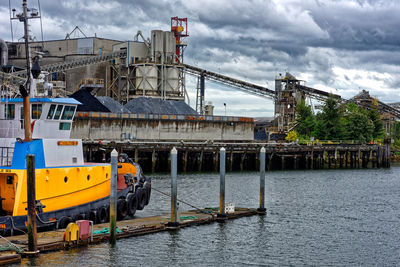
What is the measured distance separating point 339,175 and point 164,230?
163ft

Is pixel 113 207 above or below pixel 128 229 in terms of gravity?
above

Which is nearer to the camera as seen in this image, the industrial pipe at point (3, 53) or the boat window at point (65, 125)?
the boat window at point (65, 125)

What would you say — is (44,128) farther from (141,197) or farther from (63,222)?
(141,197)

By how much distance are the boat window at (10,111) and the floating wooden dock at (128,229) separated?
6.57m

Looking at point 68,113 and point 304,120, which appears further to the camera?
point 304,120

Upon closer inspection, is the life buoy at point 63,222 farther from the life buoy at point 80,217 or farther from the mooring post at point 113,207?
the mooring post at point 113,207

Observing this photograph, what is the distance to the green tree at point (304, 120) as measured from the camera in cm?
11313

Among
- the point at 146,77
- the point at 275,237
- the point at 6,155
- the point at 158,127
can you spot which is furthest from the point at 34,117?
the point at 146,77

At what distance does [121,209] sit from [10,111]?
352 inches

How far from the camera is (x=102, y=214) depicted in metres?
33.1

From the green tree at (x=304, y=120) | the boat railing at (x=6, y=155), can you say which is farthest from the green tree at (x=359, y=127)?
the boat railing at (x=6, y=155)

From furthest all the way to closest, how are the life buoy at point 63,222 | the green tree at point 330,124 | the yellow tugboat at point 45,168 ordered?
the green tree at point 330,124
the life buoy at point 63,222
the yellow tugboat at point 45,168

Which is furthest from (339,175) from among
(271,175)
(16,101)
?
(16,101)

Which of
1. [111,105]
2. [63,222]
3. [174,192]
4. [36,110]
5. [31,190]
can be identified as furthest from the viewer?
[111,105]
